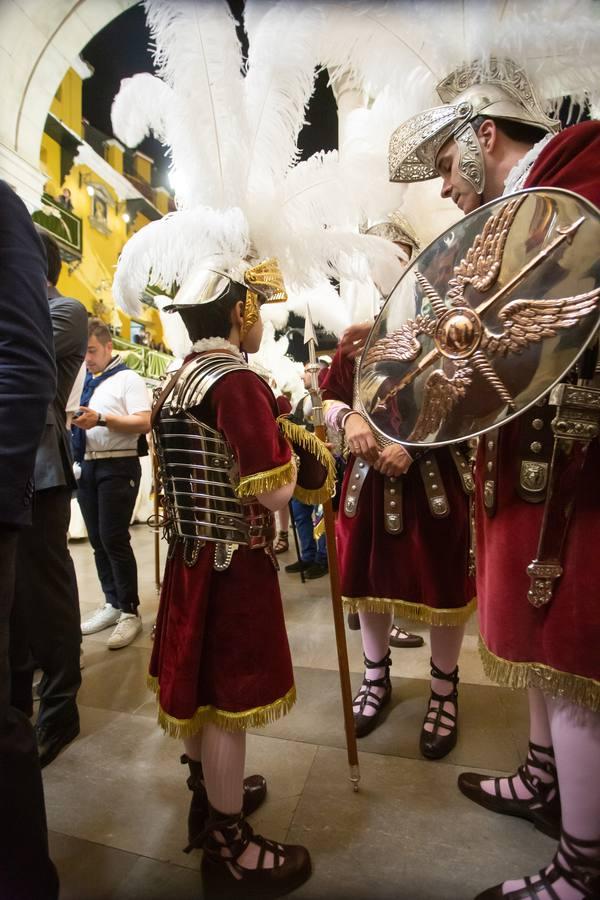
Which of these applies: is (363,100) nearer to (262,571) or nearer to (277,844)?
(262,571)

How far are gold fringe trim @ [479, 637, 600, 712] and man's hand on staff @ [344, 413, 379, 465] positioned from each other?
787 mm

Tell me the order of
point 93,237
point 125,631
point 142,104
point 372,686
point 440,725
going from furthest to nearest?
point 93,237 < point 125,631 < point 372,686 < point 440,725 < point 142,104

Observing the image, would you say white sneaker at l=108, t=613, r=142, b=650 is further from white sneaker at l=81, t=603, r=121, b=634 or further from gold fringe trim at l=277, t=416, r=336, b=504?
gold fringe trim at l=277, t=416, r=336, b=504

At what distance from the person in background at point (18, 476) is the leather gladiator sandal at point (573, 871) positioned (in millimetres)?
1120

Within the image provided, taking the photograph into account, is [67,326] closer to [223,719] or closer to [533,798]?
[223,719]

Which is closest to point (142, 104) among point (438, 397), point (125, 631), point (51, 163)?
point (438, 397)

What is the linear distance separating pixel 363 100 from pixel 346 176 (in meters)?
0.57

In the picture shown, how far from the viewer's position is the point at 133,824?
144 cm

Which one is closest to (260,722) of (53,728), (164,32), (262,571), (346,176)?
(262,571)

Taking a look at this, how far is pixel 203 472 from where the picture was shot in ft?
3.79

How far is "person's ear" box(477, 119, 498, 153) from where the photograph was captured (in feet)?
3.59

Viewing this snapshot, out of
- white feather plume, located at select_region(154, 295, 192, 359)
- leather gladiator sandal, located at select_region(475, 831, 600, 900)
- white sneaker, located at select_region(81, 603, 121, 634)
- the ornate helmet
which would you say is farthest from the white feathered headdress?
white sneaker, located at select_region(81, 603, 121, 634)

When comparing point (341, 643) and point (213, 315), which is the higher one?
point (213, 315)

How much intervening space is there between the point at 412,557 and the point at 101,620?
224 centimetres
